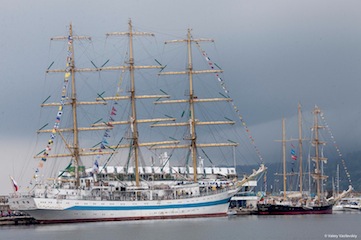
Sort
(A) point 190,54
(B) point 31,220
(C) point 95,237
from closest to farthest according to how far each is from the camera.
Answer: (C) point 95,237 < (B) point 31,220 < (A) point 190,54

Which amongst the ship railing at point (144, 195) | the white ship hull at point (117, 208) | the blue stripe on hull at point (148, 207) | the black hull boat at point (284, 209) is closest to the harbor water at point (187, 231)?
the white ship hull at point (117, 208)

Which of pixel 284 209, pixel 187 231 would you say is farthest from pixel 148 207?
pixel 284 209

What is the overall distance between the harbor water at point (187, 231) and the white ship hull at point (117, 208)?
3.60 meters

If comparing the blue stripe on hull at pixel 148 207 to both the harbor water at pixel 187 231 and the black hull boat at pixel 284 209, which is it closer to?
the harbor water at pixel 187 231

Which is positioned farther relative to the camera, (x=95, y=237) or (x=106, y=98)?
(x=106, y=98)

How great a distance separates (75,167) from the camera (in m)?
122

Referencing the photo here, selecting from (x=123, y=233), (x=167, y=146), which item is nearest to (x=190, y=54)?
(x=167, y=146)

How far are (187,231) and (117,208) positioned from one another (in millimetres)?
27580

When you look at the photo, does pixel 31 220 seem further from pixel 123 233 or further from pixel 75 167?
pixel 123 233

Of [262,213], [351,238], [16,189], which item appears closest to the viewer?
[351,238]

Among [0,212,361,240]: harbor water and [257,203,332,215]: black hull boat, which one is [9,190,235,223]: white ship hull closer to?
[0,212,361,240]: harbor water

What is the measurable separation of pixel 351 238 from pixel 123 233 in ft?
80.9

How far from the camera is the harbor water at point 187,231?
279 ft

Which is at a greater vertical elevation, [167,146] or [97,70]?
[97,70]
